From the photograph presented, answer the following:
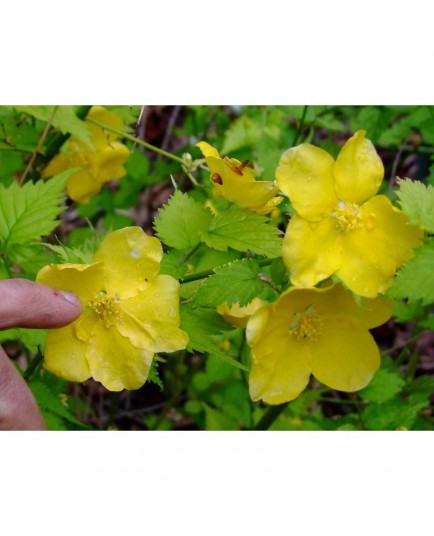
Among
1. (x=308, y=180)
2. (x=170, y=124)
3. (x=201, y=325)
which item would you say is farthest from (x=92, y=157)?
(x=170, y=124)

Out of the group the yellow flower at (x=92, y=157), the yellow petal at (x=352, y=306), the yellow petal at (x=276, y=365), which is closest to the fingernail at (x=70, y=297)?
the yellow petal at (x=276, y=365)

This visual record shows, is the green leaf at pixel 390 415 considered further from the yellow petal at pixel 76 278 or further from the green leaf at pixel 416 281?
the yellow petal at pixel 76 278

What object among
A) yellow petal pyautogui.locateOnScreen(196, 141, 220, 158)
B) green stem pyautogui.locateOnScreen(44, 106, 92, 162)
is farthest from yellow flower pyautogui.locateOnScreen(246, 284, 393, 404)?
green stem pyautogui.locateOnScreen(44, 106, 92, 162)

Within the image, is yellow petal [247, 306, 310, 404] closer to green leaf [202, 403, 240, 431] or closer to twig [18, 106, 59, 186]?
twig [18, 106, 59, 186]

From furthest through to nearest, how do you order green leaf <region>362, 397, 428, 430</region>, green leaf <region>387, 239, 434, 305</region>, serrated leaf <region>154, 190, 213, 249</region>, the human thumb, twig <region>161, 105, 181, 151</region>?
twig <region>161, 105, 181, 151</region> < green leaf <region>362, 397, 428, 430</region> < serrated leaf <region>154, 190, 213, 249</region> < the human thumb < green leaf <region>387, 239, 434, 305</region>

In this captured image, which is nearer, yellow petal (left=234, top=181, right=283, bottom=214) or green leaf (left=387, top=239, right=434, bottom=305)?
green leaf (left=387, top=239, right=434, bottom=305)

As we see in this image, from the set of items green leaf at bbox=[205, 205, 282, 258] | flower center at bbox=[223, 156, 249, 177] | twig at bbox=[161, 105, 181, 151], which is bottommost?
twig at bbox=[161, 105, 181, 151]

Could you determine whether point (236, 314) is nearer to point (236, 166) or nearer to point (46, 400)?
point (236, 166)
